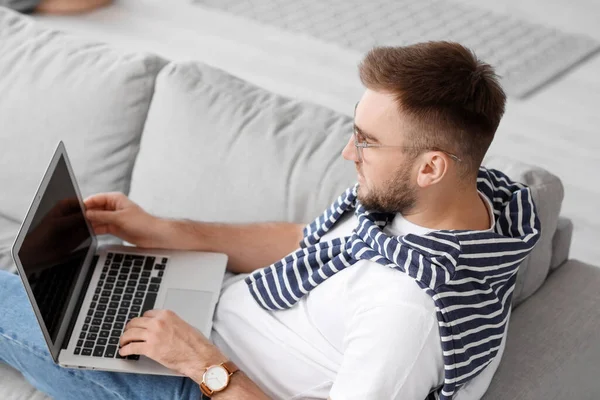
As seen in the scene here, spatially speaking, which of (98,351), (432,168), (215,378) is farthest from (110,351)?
(432,168)

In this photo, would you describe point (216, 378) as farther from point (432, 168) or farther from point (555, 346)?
point (555, 346)

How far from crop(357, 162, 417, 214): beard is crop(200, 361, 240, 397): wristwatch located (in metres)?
0.39

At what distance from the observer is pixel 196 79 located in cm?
204

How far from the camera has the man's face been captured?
4.83ft

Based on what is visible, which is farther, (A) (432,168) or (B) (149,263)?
(B) (149,263)

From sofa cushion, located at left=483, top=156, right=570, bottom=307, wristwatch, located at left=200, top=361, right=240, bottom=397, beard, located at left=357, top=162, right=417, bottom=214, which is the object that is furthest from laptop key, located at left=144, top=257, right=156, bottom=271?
sofa cushion, located at left=483, top=156, right=570, bottom=307

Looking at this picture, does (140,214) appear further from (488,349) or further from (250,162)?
(488,349)

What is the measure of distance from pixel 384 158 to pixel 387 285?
A: 230mm

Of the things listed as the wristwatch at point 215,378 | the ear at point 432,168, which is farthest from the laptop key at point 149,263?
the ear at point 432,168

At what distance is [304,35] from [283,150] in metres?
2.28

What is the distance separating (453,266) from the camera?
4.58 feet

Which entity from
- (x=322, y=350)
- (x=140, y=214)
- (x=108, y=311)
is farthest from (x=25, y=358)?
(x=322, y=350)

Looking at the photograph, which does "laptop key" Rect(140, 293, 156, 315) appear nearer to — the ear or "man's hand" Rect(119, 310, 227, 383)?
"man's hand" Rect(119, 310, 227, 383)

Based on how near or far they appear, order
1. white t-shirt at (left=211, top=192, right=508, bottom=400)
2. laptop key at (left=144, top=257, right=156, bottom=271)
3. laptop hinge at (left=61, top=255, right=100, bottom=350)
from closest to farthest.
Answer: white t-shirt at (left=211, top=192, right=508, bottom=400)
laptop hinge at (left=61, top=255, right=100, bottom=350)
laptop key at (left=144, top=257, right=156, bottom=271)
